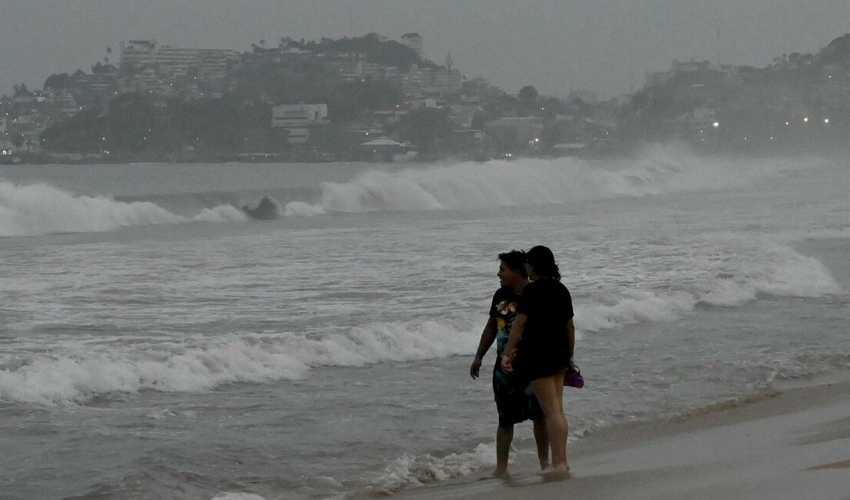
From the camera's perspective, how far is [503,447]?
26.6ft

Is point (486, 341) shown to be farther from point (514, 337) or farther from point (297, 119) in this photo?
point (297, 119)

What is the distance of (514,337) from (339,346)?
5.64 metres

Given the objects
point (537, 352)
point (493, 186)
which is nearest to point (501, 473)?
point (537, 352)

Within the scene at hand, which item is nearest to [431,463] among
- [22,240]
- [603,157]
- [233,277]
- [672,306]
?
[672,306]

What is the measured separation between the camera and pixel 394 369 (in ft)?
40.9

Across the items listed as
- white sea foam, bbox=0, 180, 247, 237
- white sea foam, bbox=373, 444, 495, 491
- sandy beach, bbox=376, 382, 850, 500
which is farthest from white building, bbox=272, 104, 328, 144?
white sea foam, bbox=373, 444, 495, 491

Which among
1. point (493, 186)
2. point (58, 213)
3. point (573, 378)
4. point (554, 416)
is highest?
point (573, 378)

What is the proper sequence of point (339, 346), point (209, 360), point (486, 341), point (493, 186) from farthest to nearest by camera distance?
1. point (493, 186)
2. point (339, 346)
3. point (209, 360)
4. point (486, 341)

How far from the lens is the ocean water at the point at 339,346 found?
28.3ft

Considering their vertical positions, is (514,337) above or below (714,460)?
above

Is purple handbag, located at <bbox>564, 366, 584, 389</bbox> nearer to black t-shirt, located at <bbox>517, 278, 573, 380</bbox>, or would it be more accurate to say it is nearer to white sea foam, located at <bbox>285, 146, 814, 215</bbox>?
black t-shirt, located at <bbox>517, 278, 573, 380</bbox>

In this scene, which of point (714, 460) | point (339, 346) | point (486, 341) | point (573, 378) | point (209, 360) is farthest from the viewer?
point (339, 346)

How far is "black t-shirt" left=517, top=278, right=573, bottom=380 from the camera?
24.9ft

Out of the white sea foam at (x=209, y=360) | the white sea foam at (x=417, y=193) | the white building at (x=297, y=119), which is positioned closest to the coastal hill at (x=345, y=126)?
the white building at (x=297, y=119)
